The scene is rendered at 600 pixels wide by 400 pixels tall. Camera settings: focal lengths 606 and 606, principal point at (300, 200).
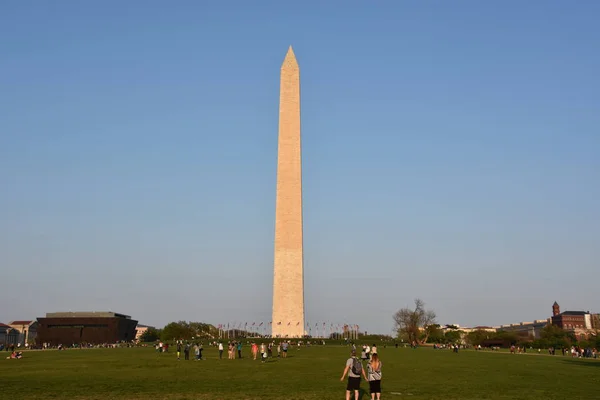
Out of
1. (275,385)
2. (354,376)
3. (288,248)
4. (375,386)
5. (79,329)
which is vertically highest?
(288,248)

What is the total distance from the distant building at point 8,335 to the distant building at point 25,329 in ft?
17.9

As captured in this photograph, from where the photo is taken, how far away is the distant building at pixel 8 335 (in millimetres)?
150375

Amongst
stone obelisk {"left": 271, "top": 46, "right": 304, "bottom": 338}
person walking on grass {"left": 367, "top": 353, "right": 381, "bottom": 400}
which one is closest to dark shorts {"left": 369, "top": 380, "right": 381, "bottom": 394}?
person walking on grass {"left": 367, "top": 353, "right": 381, "bottom": 400}

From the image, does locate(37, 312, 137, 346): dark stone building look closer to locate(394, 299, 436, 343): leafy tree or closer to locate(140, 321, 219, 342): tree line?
locate(140, 321, 219, 342): tree line

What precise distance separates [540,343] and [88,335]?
89.2m

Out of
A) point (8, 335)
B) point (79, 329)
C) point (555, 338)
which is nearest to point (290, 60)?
point (555, 338)

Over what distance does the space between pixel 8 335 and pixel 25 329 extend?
18.8 metres

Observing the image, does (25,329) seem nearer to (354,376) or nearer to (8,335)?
(8,335)

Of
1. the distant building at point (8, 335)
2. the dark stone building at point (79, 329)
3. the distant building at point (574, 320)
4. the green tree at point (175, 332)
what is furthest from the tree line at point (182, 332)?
the distant building at point (574, 320)

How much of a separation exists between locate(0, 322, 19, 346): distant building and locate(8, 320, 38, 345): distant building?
5447 mm

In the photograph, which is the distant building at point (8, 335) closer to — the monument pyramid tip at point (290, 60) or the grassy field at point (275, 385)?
the monument pyramid tip at point (290, 60)

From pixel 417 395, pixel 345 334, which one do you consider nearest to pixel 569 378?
pixel 417 395

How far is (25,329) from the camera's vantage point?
6801 inches

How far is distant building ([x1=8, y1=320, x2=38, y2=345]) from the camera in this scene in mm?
168562
